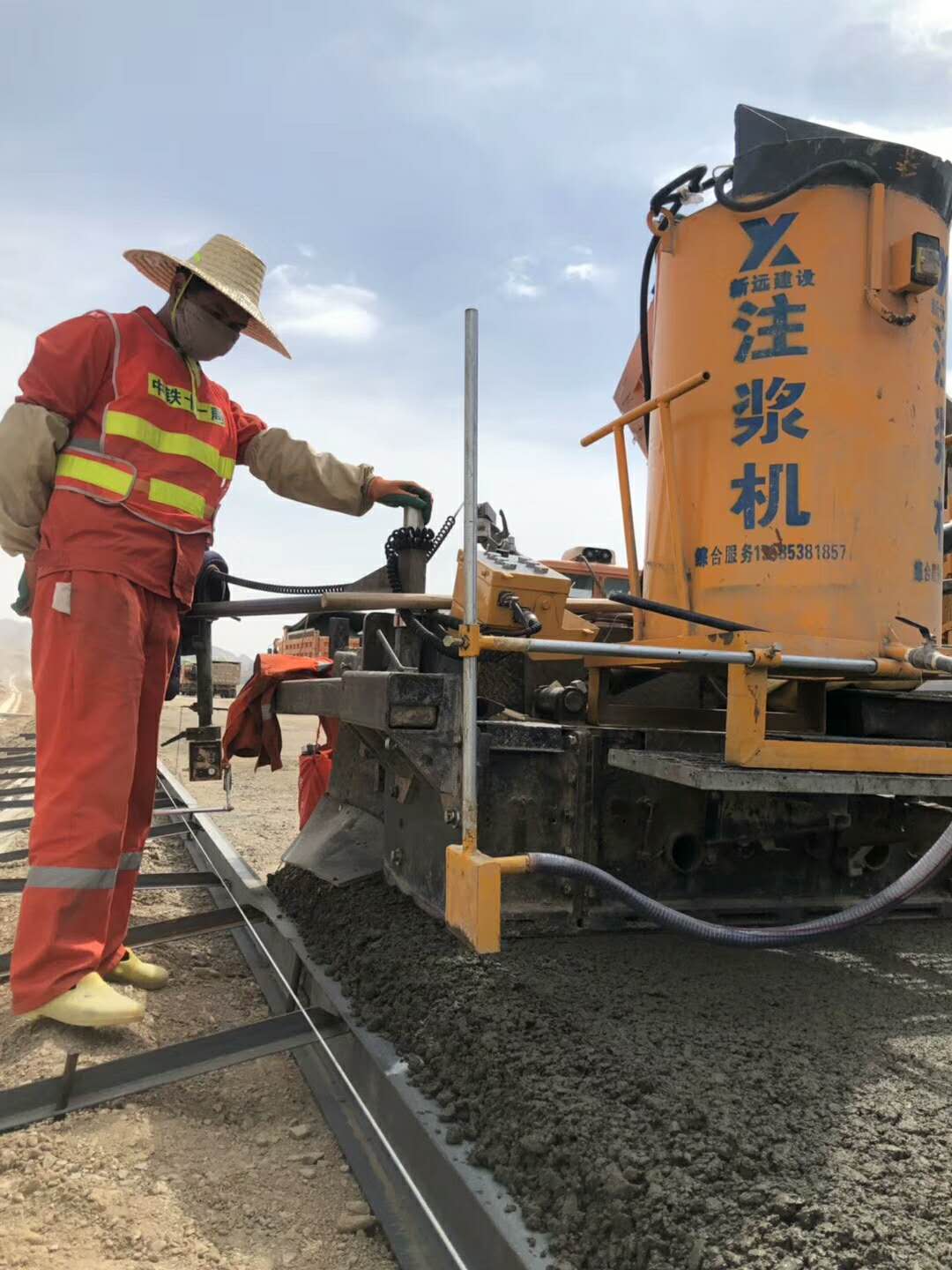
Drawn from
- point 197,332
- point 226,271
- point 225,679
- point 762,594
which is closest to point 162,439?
point 197,332

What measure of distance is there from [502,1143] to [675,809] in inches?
52.2

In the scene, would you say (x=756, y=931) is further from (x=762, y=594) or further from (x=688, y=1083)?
(x=762, y=594)

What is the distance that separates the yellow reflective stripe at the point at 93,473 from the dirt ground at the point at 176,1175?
1.56 meters

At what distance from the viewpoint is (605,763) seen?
2896 mm

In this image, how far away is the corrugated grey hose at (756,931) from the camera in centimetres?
221

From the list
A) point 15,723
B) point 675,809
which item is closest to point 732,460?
point 675,809

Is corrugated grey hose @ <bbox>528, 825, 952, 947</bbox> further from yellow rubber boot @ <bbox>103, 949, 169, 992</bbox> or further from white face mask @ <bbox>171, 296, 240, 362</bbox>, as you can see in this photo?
white face mask @ <bbox>171, 296, 240, 362</bbox>

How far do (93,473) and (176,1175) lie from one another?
6.28 ft

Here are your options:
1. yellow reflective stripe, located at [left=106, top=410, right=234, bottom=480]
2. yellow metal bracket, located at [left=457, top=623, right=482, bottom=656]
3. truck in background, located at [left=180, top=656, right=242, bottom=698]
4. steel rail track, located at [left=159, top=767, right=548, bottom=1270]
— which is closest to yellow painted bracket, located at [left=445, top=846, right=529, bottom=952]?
steel rail track, located at [left=159, top=767, right=548, bottom=1270]

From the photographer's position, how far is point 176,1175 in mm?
2094

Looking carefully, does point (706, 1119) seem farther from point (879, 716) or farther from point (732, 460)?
point (732, 460)

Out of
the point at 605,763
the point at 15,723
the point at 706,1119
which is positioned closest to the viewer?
the point at 706,1119

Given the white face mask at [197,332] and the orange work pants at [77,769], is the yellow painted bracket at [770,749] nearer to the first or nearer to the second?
the orange work pants at [77,769]

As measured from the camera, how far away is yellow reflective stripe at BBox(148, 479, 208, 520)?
294 centimetres
